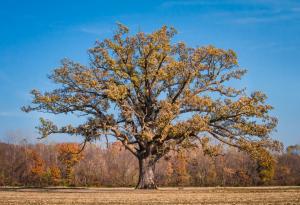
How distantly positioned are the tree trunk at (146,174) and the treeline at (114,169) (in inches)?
1209

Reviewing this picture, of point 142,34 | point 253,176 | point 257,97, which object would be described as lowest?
point 253,176

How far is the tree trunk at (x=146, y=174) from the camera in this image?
133 feet

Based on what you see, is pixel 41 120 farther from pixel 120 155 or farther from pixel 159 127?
pixel 120 155

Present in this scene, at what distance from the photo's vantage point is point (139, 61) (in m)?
39.5

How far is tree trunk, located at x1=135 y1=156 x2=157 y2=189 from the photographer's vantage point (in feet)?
133

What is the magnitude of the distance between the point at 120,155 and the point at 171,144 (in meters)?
70.3

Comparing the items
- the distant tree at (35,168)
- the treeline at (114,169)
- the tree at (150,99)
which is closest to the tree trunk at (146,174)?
the tree at (150,99)

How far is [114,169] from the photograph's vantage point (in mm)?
96312

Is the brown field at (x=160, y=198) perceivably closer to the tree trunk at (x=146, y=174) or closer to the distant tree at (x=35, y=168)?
the tree trunk at (x=146, y=174)

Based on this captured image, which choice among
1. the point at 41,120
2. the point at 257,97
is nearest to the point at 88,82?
the point at 41,120

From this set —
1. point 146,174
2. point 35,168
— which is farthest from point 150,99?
point 35,168

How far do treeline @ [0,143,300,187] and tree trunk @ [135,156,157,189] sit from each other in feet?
101

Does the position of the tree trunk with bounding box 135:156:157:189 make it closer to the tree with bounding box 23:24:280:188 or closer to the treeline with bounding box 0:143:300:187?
the tree with bounding box 23:24:280:188

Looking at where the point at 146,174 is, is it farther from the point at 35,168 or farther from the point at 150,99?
the point at 35,168
